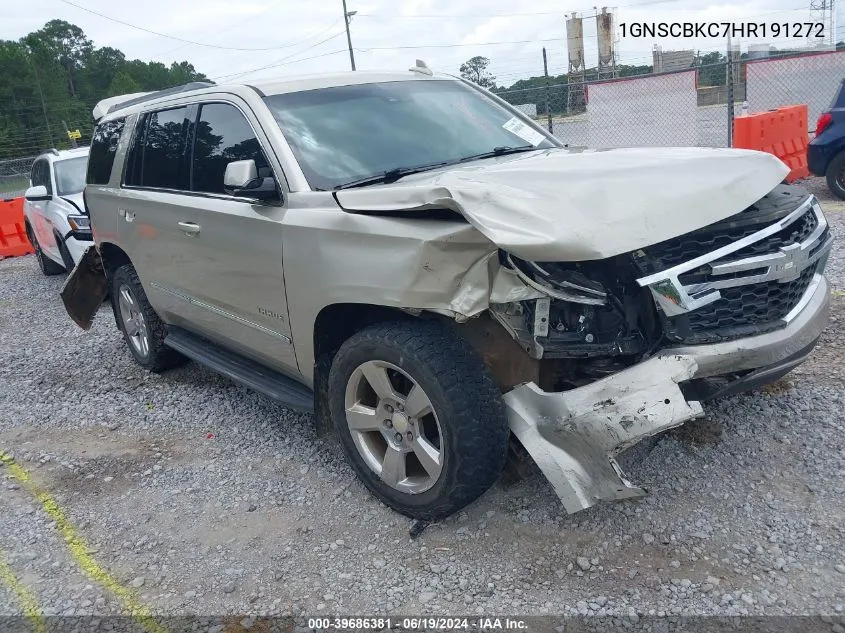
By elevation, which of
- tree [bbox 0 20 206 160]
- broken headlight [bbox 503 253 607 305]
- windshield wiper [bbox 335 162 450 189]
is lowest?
broken headlight [bbox 503 253 607 305]

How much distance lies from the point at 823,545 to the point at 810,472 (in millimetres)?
538

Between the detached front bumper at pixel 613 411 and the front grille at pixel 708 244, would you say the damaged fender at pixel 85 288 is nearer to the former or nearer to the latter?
the detached front bumper at pixel 613 411

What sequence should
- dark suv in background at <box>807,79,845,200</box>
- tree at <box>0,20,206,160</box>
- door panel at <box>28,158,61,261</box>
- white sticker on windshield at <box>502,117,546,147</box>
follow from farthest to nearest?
1. tree at <box>0,20,206,160</box>
2. door panel at <box>28,158,61,261</box>
3. dark suv in background at <box>807,79,845,200</box>
4. white sticker on windshield at <box>502,117,546,147</box>

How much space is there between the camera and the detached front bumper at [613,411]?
8.64 ft

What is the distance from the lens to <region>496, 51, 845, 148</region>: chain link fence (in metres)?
11.8

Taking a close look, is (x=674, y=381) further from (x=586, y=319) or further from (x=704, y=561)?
(x=704, y=561)

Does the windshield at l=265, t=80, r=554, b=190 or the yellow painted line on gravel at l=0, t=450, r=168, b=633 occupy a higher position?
the windshield at l=265, t=80, r=554, b=190

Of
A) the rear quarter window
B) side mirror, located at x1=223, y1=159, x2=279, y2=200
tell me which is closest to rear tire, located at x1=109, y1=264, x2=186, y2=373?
the rear quarter window

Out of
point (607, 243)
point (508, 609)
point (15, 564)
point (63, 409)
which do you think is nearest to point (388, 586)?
point (508, 609)

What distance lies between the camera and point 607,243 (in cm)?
253

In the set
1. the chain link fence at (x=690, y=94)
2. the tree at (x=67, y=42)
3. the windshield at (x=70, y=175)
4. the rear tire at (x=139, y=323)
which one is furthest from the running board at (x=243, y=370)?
the tree at (x=67, y=42)

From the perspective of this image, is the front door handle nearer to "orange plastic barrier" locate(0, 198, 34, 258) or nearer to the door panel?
the door panel

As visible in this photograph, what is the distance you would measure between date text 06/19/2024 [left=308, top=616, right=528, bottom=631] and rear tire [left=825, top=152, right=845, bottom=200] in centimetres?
827

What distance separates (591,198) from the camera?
2756mm
